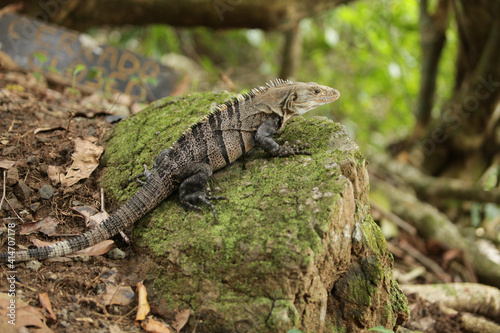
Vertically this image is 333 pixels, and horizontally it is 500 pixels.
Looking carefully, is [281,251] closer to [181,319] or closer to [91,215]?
[181,319]

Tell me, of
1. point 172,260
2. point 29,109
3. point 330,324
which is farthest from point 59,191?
point 330,324

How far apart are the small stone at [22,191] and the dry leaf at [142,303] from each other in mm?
1615

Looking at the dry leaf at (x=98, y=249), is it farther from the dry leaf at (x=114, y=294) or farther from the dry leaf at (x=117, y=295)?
the dry leaf at (x=117, y=295)

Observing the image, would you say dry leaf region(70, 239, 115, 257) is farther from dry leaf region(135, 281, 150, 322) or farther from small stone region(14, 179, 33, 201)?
small stone region(14, 179, 33, 201)

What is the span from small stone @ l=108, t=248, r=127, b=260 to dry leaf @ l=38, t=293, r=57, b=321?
73 cm

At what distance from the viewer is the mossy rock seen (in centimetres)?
319

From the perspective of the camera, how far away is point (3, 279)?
3.22 metres

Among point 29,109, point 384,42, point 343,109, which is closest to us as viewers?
point 29,109

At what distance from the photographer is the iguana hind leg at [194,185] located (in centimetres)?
395

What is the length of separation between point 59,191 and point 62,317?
1652mm

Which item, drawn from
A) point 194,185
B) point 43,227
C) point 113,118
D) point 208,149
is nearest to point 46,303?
point 43,227

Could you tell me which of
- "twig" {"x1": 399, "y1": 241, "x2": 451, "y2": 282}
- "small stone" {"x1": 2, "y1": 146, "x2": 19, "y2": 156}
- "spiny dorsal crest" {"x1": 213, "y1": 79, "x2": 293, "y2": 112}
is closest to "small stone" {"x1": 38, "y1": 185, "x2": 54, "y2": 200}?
"small stone" {"x1": 2, "y1": 146, "x2": 19, "y2": 156}

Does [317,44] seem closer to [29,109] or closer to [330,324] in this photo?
[29,109]

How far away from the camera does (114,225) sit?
12.8 feet
